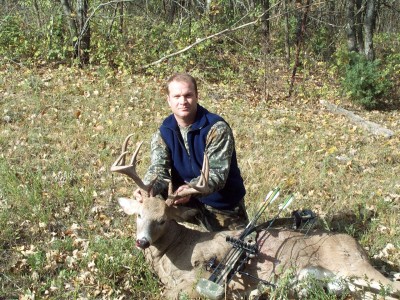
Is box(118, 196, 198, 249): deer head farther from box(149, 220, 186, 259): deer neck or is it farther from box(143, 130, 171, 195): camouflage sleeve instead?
box(143, 130, 171, 195): camouflage sleeve

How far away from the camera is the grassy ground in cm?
421

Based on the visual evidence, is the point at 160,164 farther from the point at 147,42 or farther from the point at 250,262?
the point at 147,42

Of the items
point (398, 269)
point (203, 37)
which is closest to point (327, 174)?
point (398, 269)

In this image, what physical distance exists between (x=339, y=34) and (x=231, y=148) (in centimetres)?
1436

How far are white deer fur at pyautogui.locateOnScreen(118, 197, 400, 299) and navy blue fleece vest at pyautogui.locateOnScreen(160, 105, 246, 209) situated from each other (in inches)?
19.0

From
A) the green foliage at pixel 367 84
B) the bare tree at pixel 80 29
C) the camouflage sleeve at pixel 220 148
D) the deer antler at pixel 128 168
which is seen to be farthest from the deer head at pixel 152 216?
the green foliage at pixel 367 84

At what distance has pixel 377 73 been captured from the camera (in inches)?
450

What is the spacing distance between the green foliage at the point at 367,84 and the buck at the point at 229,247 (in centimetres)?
800

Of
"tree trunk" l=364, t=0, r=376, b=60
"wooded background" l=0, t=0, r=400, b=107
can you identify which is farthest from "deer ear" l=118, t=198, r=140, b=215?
"tree trunk" l=364, t=0, r=376, b=60

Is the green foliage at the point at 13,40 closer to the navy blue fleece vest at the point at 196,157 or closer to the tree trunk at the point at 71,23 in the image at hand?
the tree trunk at the point at 71,23

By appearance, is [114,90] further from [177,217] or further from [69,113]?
[177,217]

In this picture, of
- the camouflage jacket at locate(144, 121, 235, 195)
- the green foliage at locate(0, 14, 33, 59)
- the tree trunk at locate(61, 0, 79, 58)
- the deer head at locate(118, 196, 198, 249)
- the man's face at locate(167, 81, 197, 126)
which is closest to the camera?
the deer head at locate(118, 196, 198, 249)

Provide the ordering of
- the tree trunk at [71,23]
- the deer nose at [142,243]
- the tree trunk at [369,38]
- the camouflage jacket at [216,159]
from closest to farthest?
the deer nose at [142,243] < the camouflage jacket at [216,159] < the tree trunk at [71,23] < the tree trunk at [369,38]

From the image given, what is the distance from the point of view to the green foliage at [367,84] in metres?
11.4
